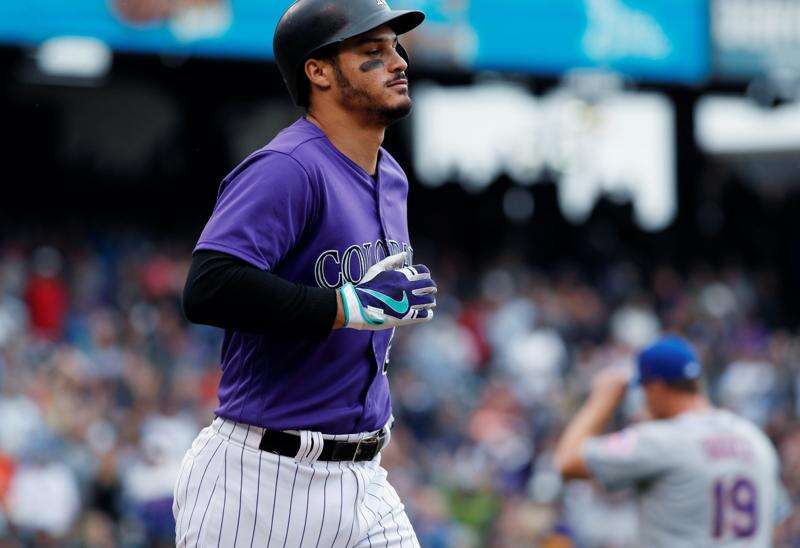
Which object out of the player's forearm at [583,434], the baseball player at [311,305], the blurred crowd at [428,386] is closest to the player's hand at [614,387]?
the player's forearm at [583,434]

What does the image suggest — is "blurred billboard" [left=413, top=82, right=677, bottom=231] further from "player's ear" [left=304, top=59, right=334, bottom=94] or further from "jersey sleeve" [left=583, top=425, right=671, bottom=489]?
"player's ear" [left=304, top=59, right=334, bottom=94]

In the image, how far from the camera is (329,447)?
296 cm

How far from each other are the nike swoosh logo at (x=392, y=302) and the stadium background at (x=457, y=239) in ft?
18.8

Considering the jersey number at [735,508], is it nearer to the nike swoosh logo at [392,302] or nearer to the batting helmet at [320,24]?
the nike swoosh logo at [392,302]

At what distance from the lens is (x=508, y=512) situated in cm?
923

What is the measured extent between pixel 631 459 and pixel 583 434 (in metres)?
0.24

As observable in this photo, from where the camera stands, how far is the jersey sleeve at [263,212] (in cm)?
276

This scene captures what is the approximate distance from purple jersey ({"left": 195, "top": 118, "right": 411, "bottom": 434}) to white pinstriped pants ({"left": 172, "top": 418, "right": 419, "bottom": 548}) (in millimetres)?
60

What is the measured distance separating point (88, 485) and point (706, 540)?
4.89 metres

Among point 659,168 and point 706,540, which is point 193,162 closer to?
point 659,168

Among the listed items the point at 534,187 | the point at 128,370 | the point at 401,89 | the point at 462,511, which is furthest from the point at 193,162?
the point at 401,89

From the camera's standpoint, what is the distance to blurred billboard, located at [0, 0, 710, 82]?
10.6m

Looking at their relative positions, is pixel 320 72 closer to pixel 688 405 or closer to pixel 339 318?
pixel 339 318

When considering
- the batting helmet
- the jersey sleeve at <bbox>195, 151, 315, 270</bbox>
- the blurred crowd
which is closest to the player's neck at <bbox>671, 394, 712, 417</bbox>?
the batting helmet
